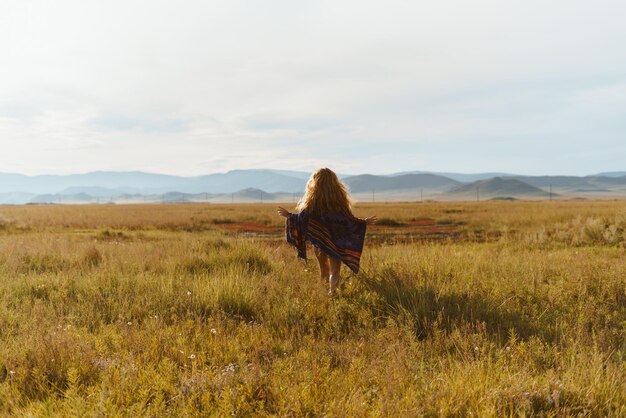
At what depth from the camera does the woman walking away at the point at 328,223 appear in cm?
621

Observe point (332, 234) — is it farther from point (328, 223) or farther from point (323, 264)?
point (323, 264)

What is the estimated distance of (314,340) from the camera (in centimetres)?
416

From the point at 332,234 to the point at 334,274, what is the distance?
0.60 metres

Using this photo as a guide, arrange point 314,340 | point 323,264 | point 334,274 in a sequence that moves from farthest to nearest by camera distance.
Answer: point 323,264 → point 334,274 → point 314,340

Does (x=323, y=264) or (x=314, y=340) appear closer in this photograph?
(x=314, y=340)

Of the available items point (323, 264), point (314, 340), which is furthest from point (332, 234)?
point (314, 340)

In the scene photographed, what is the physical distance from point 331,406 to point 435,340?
1.71 meters

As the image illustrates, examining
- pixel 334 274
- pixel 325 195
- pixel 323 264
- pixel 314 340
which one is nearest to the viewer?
pixel 314 340

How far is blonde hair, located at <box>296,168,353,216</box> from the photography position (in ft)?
20.5

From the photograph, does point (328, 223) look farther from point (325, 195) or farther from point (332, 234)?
point (325, 195)

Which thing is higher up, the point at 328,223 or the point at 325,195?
the point at 325,195

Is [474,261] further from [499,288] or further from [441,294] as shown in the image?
[441,294]

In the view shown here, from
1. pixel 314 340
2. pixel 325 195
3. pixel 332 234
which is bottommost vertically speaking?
pixel 314 340

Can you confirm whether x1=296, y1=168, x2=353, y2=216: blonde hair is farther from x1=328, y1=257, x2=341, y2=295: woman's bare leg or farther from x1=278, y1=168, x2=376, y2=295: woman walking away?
x1=328, y1=257, x2=341, y2=295: woman's bare leg
